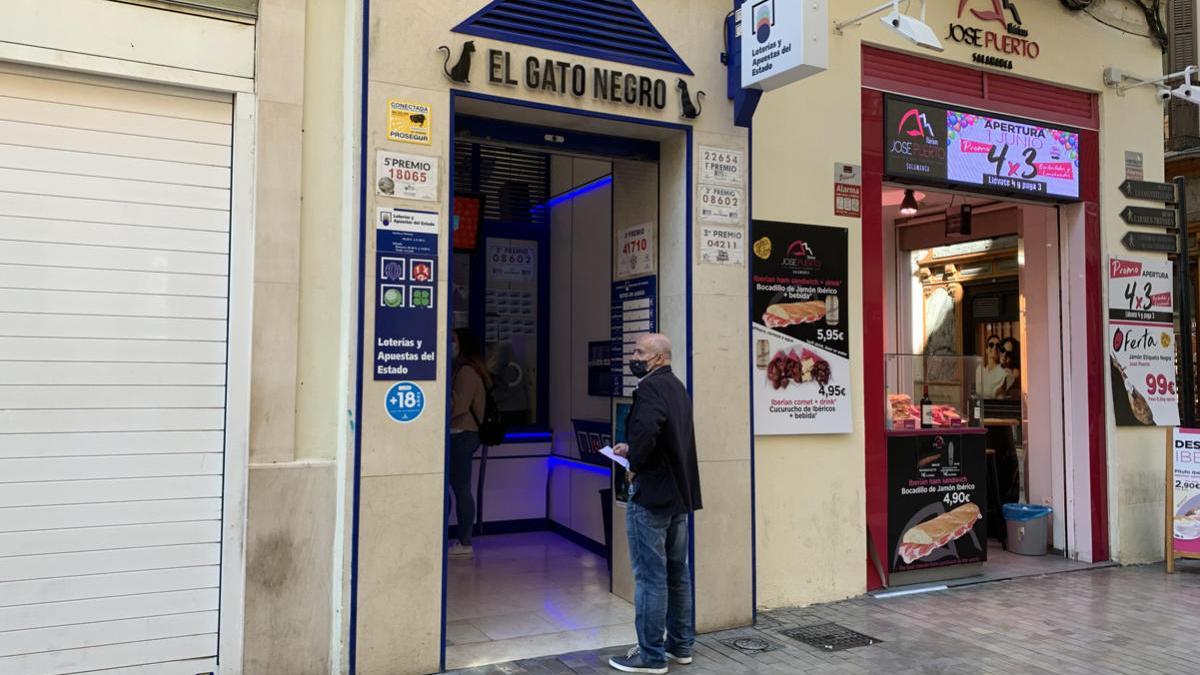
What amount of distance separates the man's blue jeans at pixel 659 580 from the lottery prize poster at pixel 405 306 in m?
1.46

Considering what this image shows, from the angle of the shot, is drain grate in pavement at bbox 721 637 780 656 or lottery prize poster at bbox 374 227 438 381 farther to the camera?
drain grate in pavement at bbox 721 637 780 656

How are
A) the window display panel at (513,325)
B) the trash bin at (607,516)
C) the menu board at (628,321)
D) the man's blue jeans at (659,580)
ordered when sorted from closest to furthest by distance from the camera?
the man's blue jeans at (659,580), the menu board at (628,321), the trash bin at (607,516), the window display panel at (513,325)

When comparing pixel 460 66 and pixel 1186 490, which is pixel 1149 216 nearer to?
pixel 1186 490

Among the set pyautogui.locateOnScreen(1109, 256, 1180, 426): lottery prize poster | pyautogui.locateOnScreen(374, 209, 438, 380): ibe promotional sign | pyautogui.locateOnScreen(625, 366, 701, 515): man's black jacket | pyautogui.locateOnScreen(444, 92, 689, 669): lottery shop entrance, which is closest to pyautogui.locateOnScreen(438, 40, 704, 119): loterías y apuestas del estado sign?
pyautogui.locateOnScreen(444, 92, 689, 669): lottery shop entrance

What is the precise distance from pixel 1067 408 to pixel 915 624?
3.34m

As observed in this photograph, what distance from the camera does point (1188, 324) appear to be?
8133mm

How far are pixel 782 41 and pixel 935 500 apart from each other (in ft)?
12.6

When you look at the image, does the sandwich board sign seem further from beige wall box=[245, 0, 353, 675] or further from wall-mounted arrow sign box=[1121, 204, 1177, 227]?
beige wall box=[245, 0, 353, 675]

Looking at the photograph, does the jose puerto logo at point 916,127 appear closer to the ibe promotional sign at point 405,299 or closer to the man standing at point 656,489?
the man standing at point 656,489

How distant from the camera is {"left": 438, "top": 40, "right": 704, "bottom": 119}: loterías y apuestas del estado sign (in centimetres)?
516

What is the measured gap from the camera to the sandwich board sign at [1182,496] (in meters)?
7.64

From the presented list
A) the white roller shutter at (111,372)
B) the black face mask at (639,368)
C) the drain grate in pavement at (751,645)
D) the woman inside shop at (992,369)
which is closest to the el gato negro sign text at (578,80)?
the white roller shutter at (111,372)

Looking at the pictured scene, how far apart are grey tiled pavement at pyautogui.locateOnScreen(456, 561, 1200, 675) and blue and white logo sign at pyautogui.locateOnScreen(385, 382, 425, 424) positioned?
4.84ft

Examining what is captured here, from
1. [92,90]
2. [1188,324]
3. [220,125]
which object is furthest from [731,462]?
[1188,324]
